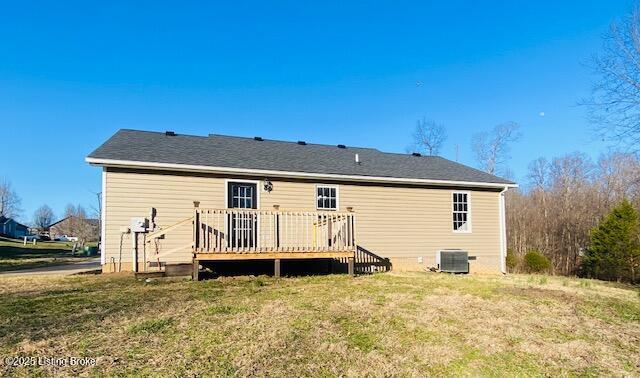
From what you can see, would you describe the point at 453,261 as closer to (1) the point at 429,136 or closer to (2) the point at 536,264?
(2) the point at 536,264

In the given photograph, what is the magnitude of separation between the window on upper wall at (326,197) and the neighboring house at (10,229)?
6396 centimetres

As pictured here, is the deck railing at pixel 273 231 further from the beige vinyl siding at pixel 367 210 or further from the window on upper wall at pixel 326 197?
the window on upper wall at pixel 326 197

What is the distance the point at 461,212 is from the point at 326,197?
4959 mm

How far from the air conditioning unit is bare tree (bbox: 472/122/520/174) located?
20.5m

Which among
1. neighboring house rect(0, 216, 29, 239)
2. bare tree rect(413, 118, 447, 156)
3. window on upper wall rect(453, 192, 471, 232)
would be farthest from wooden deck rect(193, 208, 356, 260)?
neighboring house rect(0, 216, 29, 239)

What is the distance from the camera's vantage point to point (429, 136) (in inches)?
1293

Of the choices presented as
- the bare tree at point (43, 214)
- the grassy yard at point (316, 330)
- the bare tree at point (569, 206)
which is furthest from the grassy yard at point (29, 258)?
the bare tree at point (43, 214)

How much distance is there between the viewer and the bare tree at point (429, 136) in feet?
106

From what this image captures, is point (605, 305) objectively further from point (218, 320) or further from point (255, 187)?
point (255, 187)

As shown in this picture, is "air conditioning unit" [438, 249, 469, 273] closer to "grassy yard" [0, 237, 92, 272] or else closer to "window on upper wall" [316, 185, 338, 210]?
"window on upper wall" [316, 185, 338, 210]

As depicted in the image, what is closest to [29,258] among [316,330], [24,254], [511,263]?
[24,254]

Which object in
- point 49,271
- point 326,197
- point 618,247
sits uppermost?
point 326,197

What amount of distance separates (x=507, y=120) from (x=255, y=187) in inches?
1022

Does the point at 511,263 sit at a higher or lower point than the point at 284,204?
lower
